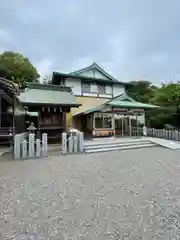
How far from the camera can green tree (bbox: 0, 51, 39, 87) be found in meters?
25.5

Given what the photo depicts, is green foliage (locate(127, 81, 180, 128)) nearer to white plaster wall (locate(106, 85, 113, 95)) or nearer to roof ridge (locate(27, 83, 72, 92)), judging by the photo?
white plaster wall (locate(106, 85, 113, 95))

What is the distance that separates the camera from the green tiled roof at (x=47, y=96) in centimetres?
1222

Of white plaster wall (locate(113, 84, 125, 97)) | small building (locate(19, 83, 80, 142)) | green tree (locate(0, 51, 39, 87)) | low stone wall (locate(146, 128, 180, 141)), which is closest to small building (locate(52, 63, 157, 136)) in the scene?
white plaster wall (locate(113, 84, 125, 97))

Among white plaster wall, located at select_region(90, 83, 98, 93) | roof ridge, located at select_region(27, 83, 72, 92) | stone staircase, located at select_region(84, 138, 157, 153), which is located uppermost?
white plaster wall, located at select_region(90, 83, 98, 93)

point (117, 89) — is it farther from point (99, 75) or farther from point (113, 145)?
point (113, 145)

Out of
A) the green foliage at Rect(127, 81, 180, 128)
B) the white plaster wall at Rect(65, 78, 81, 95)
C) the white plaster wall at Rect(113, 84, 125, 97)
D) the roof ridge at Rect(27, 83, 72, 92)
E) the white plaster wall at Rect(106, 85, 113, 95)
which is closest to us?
the roof ridge at Rect(27, 83, 72, 92)

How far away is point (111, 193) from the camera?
4.00 metres

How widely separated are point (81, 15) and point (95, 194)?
8348 millimetres

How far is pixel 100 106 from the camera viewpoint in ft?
48.7

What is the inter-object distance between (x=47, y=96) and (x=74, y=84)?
504cm

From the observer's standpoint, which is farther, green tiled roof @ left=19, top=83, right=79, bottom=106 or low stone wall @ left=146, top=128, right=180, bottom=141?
low stone wall @ left=146, top=128, right=180, bottom=141

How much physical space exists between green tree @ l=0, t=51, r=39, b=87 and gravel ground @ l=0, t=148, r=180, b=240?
22.5 meters

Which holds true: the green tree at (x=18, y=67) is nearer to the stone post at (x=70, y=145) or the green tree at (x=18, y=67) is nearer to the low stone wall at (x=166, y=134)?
the low stone wall at (x=166, y=134)

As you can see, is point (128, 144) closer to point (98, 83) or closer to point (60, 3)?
point (60, 3)
